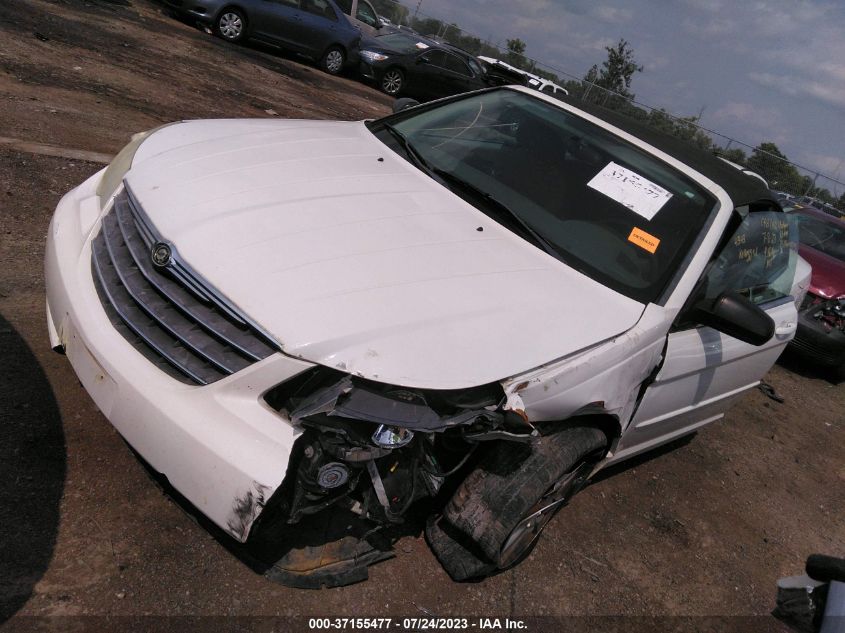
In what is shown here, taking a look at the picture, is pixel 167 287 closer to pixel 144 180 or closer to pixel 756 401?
pixel 144 180

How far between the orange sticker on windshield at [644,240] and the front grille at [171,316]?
1.75m

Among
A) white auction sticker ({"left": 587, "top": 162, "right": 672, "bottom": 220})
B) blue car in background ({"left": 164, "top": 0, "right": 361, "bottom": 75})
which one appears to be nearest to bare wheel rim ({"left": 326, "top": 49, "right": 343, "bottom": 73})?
blue car in background ({"left": 164, "top": 0, "right": 361, "bottom": 75})

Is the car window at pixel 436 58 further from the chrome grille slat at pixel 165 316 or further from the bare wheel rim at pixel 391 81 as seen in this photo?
the chrome grille slat at pixel 165 316

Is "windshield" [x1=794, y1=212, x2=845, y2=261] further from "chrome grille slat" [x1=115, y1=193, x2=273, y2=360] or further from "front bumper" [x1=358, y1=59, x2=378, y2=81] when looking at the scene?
"front bumper" [x1=358, y1=59, x2=378, y2=81]

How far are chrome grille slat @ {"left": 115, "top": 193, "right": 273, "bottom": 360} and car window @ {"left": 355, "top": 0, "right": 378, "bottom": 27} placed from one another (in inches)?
618

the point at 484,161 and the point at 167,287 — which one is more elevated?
the point at 484,161

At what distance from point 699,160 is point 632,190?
66 centimetres

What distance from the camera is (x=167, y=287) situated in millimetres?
2229

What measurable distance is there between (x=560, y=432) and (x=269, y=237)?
128cm

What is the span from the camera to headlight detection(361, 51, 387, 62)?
573 inches

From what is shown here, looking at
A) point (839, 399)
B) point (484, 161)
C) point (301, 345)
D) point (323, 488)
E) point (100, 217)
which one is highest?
point (484, 161)

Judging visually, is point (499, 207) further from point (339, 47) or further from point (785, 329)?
point (339, 47)

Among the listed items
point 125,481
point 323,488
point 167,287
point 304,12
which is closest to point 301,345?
point 323,488

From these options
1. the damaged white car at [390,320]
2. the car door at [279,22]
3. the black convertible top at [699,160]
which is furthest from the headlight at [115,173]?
the car door at [279,22]
